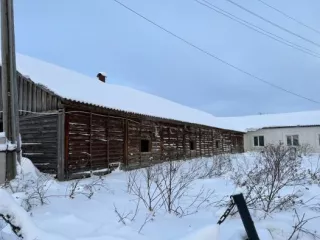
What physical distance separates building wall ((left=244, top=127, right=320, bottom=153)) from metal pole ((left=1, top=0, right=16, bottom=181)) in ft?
99.3

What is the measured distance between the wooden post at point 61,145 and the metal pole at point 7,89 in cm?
363

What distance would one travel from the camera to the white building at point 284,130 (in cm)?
3284

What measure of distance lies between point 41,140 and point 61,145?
3.90 ft

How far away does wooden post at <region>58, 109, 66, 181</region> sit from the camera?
11.4 m

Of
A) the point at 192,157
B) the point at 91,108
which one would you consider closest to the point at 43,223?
the point at 91,108

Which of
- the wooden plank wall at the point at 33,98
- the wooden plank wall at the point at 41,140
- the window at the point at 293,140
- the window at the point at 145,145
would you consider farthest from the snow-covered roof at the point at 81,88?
the window at the point at 293,140

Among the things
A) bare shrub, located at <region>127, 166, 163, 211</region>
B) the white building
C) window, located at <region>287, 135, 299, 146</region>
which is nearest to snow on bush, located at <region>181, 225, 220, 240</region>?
bare shrub, located at <region>127, 166, 163, 211</region>

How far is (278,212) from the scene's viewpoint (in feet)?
20.2

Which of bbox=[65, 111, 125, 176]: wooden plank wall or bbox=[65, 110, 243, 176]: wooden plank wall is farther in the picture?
bbox=[65, 110, 243, 176]: wooden plank wall

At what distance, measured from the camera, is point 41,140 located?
12.3m

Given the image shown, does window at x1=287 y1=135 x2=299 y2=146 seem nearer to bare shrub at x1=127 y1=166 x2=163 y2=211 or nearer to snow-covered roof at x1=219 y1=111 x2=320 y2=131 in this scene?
snow-covered roof at x1=219 y1=111 x2=320 y2=131

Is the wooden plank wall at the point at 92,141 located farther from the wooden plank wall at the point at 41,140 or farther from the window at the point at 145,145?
the window at the point at 145,145

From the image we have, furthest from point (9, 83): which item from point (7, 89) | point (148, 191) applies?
point (148, 191)

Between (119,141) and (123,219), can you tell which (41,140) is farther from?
(123,219)
